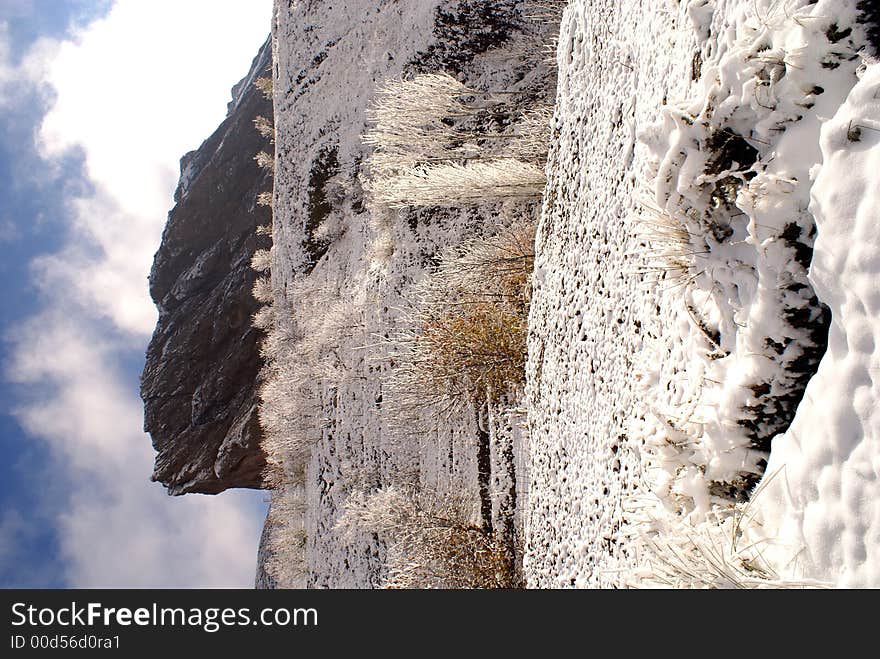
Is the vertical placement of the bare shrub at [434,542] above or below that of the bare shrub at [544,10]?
below

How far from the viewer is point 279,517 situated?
9164mm

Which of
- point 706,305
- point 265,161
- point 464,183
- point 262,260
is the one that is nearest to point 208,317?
point 262,260

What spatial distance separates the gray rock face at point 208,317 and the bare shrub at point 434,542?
20.4ft

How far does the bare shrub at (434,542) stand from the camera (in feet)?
17.0

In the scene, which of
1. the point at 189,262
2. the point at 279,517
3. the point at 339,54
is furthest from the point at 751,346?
the point at 189,262

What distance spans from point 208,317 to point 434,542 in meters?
8.41

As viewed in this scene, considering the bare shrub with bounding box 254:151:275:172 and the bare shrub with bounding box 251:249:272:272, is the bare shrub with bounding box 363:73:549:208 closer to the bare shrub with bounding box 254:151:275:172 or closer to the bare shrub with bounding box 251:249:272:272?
the bare shrub with bounding box 251:249:272:272

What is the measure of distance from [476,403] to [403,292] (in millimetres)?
1620

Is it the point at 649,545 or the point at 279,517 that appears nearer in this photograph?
the point at 649,545

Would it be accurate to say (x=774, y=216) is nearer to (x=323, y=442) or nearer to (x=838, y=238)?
(x=838, y=238)

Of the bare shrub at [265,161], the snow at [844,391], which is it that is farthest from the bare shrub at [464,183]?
the bare shrub at [265,161]

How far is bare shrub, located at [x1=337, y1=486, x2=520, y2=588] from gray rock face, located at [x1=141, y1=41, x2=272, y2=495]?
6.21 m

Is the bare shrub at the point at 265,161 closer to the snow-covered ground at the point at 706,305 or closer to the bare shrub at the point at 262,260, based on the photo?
the bare shrub at the point at 262,260

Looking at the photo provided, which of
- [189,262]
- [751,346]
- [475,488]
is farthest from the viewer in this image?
[189,262]
